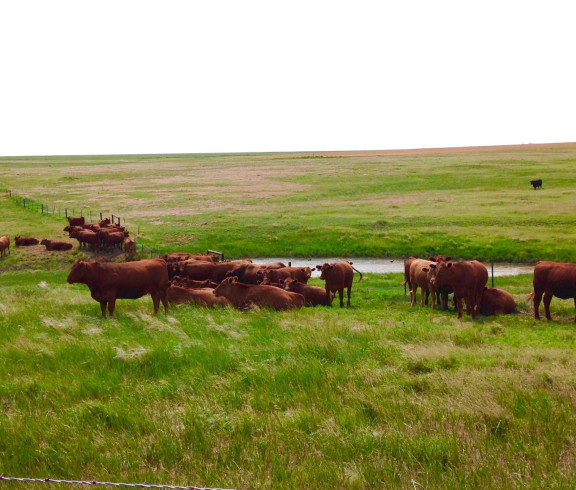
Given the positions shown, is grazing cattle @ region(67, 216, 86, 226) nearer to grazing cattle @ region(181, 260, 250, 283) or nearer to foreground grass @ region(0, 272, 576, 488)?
grazing cattle @ region(181, 260, 250, 283)

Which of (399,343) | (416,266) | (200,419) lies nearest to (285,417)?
(200,419)

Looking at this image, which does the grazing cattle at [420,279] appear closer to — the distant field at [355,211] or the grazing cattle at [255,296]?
the grazing cattle at [255,296]

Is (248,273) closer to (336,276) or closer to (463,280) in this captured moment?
(336,276)

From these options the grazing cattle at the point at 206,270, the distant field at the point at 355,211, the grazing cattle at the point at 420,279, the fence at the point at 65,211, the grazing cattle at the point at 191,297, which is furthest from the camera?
the fence at the point at 65,211

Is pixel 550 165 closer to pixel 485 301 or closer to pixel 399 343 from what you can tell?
pixel 485 301

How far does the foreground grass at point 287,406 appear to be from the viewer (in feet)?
20.7

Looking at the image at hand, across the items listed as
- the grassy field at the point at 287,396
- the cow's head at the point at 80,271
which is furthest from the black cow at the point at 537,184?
the cow's head at the point at 80,271

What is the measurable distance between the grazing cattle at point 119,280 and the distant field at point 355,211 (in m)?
20.7

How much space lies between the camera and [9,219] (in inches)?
2041

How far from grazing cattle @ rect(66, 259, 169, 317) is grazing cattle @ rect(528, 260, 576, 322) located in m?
11.4

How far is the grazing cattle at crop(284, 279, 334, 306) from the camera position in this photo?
66.7 ft

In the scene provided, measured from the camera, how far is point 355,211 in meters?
53.2

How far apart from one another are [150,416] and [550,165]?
9540cm

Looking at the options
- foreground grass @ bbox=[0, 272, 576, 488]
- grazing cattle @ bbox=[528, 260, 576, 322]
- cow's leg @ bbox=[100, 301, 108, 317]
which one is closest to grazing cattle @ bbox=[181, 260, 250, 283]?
cow's leg @ bbox=[100, 301, 108, 317]
